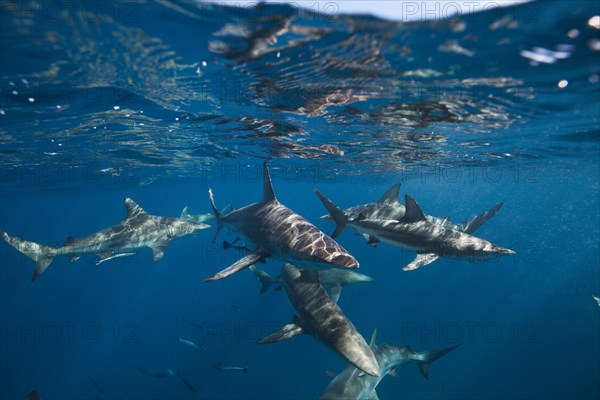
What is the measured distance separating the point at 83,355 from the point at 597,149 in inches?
2573

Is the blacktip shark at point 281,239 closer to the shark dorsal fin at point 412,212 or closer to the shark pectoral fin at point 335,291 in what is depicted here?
the shark dorsal fin at point 412,212

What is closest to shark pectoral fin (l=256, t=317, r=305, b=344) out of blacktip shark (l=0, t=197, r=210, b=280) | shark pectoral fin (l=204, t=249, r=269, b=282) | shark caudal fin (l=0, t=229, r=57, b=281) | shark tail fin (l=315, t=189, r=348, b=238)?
shark pectoral fin (l=204, t=249, r=269, b=282)

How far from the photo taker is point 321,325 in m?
7.20

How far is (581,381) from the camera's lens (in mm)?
28531

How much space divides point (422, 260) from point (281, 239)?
3.75 metres

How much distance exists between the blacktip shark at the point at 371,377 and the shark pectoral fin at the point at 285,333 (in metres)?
2.80

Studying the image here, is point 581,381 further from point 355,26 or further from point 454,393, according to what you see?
point 355,26

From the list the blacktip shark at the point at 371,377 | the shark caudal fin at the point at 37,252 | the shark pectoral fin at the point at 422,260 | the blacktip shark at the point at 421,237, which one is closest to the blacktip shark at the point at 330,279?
the blacktip shark at the point at 371,377

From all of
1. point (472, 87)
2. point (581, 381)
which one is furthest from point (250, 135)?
point (581, 381)

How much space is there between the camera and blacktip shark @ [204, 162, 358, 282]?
6.72 metres

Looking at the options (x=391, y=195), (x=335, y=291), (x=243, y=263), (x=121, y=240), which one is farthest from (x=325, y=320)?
(x=121, y=240)

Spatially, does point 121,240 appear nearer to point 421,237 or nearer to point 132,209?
point 132,209

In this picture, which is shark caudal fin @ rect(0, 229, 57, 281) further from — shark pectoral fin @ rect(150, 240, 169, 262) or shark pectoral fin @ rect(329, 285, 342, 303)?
shark pectoral fin @ rect(329, 285, 342, 303)

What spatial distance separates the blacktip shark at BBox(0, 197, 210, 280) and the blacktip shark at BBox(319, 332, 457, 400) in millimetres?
7738
